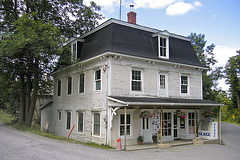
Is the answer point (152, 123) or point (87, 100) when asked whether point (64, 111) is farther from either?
point (152, 123)

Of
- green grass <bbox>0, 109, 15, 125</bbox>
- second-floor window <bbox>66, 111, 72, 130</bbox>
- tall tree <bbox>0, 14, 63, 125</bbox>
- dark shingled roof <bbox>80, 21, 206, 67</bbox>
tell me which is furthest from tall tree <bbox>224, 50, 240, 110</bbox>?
green grass <bbox>0, 109, 15, 125</bbox>

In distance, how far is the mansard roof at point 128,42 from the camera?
49.0 feet

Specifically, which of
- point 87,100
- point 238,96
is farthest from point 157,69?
point 238,96

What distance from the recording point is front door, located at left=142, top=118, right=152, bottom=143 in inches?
593

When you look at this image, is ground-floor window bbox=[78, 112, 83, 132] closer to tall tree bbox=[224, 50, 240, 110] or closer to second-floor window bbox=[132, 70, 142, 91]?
second-floor window bbox=[132, 70, 142, 91]

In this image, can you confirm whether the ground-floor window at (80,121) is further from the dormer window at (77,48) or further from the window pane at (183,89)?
the window pane at (183,89)

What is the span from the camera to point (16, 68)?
20.6m

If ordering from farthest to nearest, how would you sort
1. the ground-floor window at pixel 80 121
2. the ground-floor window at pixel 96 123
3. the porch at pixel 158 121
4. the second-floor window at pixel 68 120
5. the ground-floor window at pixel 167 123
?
the second-floor window at pixel 68 120 < the ground-floor window at pixel 80 121 < the ground-floor window at pixel 167 123 < the ground-floor window at pixel 96 123 < the porch at pixel 158 121

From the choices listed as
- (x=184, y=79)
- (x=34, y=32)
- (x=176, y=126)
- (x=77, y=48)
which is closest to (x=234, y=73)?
(x=184, y=79)

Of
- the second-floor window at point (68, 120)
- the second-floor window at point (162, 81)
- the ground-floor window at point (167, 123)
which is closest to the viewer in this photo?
the ground-floor window at point (167, 123)

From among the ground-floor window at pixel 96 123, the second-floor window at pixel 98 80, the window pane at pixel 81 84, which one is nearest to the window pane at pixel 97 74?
the second-floor window at pixel 98 80

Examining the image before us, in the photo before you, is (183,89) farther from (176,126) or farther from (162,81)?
(176,126)

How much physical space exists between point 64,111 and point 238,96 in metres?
37.1

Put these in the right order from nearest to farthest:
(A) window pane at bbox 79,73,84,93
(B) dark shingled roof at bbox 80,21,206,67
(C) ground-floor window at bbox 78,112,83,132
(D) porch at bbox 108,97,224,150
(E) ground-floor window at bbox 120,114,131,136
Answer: (D) porch at bbox 108,97,224,150
(E) ground-floor window at bbox 120,114,131,136
(B) dark shingled roof at bbox 80,21,206,67
(C) ground-floor window at bbox 78,112,83,132
(A) window pane at bbox 79,73,84,93
